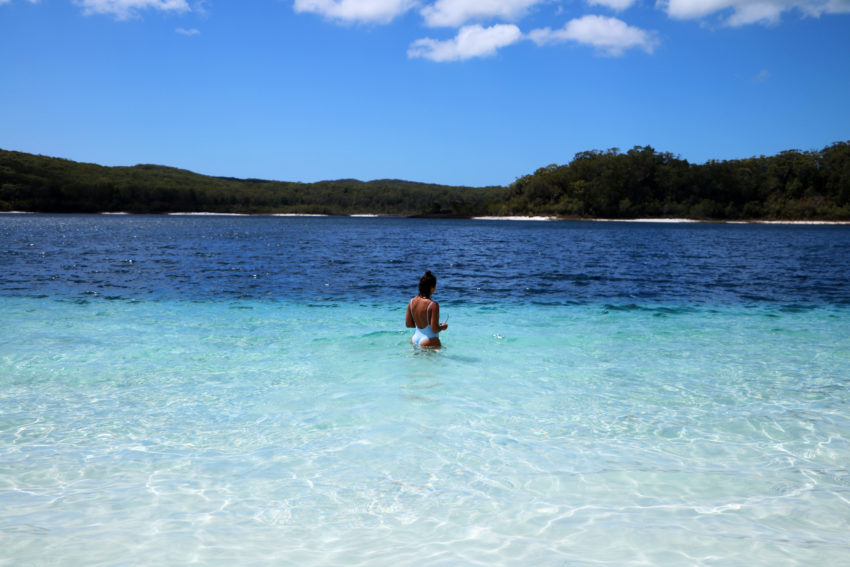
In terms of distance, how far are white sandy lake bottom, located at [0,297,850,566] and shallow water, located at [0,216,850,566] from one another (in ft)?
0.10

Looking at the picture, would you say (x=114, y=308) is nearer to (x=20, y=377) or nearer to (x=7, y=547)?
(x=20, y=377)

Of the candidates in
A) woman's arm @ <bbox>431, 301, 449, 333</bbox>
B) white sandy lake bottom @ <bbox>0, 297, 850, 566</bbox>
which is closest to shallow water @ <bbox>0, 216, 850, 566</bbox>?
white sandy lake bottom @ <bbox>0, 297, 850, 566</bbox>

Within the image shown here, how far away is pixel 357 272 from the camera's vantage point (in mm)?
33375

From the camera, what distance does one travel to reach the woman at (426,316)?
35.2ft

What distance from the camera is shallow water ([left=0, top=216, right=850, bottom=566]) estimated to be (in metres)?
4.82

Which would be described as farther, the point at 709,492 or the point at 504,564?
the point at 709,492

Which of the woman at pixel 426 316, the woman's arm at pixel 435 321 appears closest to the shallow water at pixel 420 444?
the woman at pixel 426 316

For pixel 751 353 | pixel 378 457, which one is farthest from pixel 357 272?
pixel 378 457

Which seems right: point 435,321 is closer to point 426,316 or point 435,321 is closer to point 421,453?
point 426,316

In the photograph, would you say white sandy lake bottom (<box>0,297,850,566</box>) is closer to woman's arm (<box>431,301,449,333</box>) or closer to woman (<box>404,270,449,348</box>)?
woman (<box>404,270,449,348</box>)

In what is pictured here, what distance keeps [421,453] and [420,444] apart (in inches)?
11.3

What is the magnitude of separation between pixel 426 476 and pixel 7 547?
3.67m

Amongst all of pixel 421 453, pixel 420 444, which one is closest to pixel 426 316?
pixel 420 444

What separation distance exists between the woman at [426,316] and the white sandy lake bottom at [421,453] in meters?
0.45
